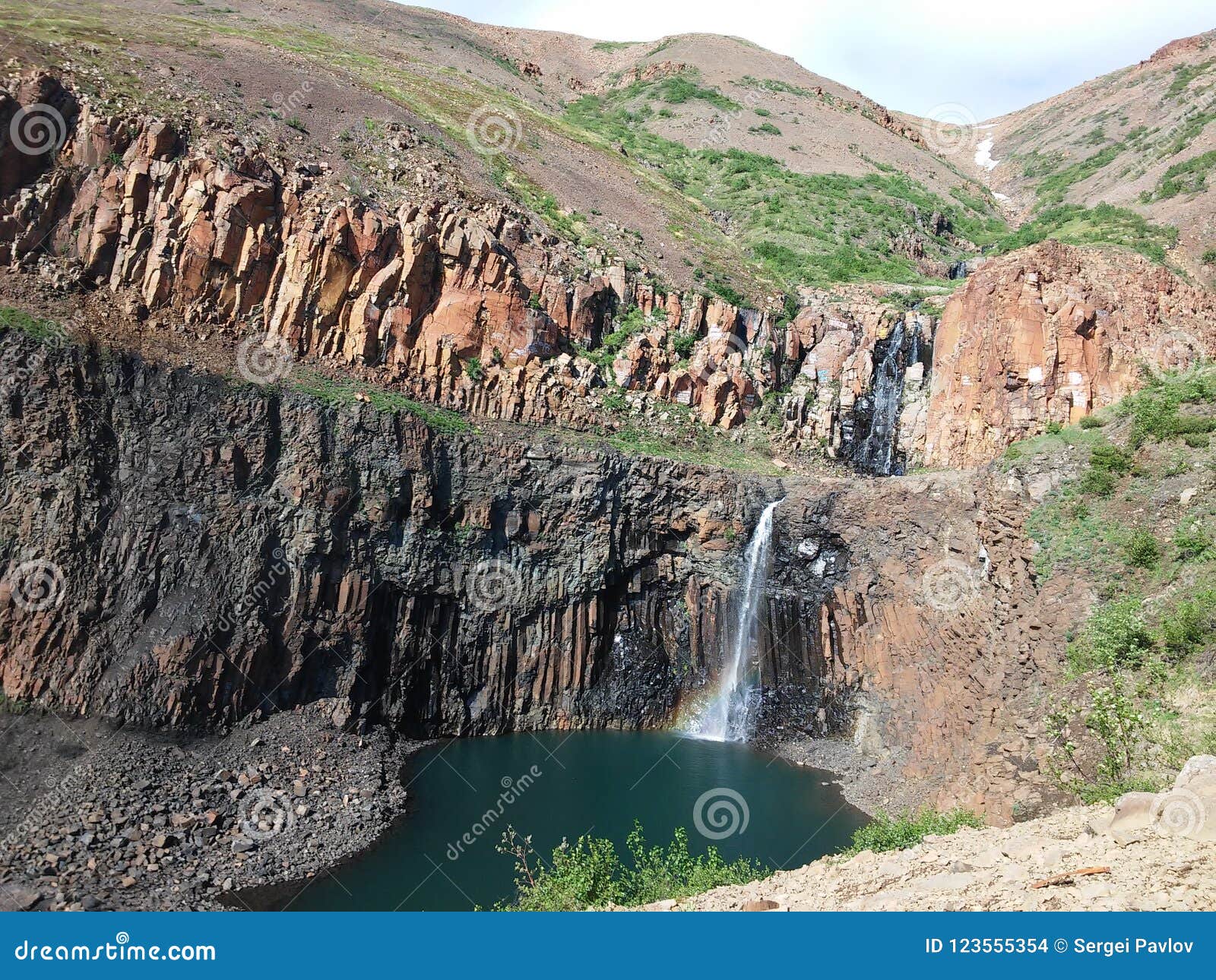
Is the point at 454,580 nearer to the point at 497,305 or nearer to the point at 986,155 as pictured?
the point at 497,305

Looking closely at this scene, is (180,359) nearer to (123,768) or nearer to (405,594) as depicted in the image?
(405,594)

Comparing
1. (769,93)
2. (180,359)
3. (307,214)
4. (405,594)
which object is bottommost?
(405,594)

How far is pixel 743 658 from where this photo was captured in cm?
2894

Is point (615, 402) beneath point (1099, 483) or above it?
above

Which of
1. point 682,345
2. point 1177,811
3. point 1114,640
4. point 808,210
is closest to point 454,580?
point 682,345

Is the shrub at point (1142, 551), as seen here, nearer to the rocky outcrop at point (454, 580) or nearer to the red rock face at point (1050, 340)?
the rocky outcrop at point (454, 580)

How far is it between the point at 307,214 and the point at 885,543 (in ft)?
77.7

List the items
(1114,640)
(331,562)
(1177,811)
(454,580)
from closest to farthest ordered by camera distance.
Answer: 1. (1177,811)
2. (1114,640)
3. (331,562)
4. (454,580)

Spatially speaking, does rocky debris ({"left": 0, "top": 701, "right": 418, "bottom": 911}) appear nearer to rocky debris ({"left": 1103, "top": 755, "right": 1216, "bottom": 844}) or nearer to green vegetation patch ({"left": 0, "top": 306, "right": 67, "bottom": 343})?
green vegetation patch ({"left": 0, "top": 306, "right": 67, "bottom": 343})

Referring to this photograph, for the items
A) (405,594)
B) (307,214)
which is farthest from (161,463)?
(307,214)

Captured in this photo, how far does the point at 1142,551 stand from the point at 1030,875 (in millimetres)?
12075

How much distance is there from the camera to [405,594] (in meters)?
26.1

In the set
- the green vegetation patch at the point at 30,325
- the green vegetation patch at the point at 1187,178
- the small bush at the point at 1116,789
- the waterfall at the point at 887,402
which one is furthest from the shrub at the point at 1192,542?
the green vegetation patch at the point at 1187,178

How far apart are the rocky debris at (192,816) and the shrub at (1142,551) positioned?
19.4 meters
